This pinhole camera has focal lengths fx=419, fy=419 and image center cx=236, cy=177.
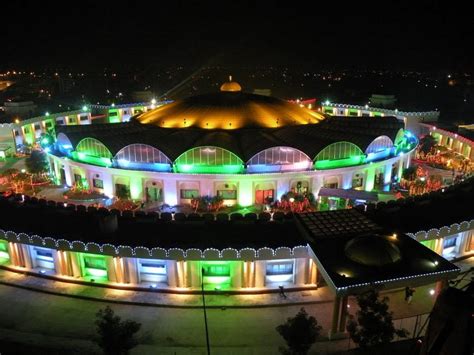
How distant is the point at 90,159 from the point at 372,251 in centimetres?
3043

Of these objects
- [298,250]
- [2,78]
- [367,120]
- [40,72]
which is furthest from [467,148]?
[40,72]

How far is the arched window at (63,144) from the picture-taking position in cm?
4394

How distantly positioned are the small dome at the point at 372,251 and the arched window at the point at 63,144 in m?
32.6

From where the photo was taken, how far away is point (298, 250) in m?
23.6

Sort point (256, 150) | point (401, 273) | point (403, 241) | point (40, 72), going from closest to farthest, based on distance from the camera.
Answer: point (401, 273)
point (403, 241)
point (256, 150)
point (40, 72)

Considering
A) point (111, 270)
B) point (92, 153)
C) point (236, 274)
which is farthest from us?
point (92, 153)

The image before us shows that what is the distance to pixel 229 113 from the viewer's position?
146 feet

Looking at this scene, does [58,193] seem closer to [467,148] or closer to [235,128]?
[235,128]

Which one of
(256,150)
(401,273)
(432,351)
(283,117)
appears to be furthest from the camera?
(283,117)

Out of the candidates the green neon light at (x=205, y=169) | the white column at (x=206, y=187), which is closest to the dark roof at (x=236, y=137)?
the green neon light at (x=205, y=169)

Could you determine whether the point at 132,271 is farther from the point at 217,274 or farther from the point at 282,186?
the point at 282,186

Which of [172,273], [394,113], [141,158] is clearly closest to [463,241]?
[172,273]

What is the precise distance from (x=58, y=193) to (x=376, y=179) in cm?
3216

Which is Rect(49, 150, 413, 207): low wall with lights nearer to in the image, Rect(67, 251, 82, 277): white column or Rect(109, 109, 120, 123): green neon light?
Rect(67, 251, 82, 277): white column
